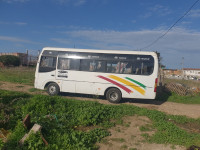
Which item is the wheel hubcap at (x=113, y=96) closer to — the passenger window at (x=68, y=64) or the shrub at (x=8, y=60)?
the passenger window at (x=68, y=64)

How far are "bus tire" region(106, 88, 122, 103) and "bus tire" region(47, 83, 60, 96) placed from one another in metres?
2.92

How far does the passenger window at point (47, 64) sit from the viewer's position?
9.78 m

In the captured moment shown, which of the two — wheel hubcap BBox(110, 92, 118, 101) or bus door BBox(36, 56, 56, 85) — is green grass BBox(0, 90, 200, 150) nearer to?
wheel hubcap BBox(110, 92, 118, 101)

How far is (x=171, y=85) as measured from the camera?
1340 cm

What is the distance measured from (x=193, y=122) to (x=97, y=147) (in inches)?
187

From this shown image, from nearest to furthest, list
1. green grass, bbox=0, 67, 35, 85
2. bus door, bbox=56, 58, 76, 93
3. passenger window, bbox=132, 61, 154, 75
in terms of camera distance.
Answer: passenger window, bbox=132, 61, 154, 75 < bus door, bbox=56, 58, 76, 93 < green grass, bbox=0, 67, 35, 85

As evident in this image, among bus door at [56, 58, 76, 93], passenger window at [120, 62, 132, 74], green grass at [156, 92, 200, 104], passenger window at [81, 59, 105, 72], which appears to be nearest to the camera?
passenger window at [120, 62, 132, 74]

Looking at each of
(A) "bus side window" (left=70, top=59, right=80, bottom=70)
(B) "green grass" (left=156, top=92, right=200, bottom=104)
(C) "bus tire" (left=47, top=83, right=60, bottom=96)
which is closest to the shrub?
(C) "bus tire" (left=47, top=83, right=60, bottom=96)

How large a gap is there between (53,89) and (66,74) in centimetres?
123

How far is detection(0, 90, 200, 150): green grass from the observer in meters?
4.11

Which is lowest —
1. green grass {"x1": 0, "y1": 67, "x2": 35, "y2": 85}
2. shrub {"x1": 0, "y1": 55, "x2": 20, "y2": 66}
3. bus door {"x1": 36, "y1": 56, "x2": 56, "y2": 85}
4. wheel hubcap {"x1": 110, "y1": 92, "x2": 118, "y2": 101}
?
wheel hubcap {"x1": 110, "y1": 92, "x2": 118, "y2": 101}

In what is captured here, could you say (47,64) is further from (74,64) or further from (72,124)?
(72,124)

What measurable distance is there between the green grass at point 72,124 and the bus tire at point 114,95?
6.86 ft

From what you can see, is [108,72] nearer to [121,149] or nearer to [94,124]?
[94,124]
